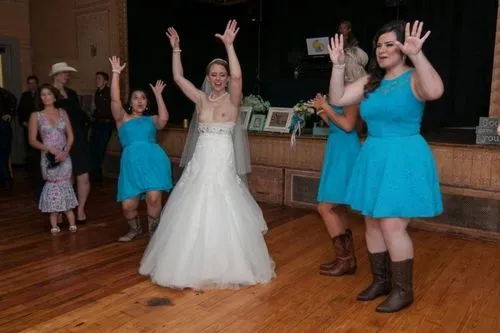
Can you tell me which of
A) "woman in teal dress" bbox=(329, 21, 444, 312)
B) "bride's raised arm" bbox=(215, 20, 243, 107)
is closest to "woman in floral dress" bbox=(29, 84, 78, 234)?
"bride's raised arm" bbox=(215, 20, 243, 107)

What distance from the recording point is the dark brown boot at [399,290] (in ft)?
8.54

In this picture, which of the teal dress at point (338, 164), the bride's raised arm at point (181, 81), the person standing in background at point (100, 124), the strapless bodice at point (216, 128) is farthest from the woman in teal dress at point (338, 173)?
the person standing in background at point (100, 124)

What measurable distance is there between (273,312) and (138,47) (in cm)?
564

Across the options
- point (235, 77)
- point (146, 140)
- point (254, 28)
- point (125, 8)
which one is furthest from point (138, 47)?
point (235, 77)

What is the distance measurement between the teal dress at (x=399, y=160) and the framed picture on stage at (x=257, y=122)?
3480mm

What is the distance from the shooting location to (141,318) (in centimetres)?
259

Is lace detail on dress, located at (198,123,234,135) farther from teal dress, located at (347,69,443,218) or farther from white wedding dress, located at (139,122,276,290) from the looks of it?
teal dress, located at (347,69,443,218)

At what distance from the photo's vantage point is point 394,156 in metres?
2.47

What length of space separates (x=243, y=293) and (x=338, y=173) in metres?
0.98

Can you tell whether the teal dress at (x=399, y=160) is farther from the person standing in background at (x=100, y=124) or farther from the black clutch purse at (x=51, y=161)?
the person standing in background at (x=100, y=124)

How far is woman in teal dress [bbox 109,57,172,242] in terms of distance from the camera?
391cm

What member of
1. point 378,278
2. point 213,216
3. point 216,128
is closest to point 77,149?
point 216,128

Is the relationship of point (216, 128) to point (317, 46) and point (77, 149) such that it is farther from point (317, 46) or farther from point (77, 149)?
point (317, 46)

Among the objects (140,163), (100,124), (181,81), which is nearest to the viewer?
(181,81)
